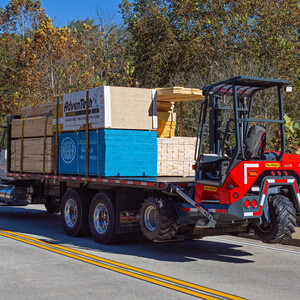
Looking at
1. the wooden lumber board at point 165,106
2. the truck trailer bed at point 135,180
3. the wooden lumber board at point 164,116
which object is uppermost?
the wooden lumber board at point 165,106

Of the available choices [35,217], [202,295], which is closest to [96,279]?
[202,295]

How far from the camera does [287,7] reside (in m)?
28.9

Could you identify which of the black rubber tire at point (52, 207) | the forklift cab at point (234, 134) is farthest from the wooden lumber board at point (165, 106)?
the black rubber tire at point (52, 207)

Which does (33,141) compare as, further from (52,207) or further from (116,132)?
(116,132)

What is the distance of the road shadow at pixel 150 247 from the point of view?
9.85 m

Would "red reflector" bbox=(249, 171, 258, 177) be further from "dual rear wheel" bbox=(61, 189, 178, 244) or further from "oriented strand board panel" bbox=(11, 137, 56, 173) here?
"oriented strand board panel" bbox=(11, 137, 56, 173)

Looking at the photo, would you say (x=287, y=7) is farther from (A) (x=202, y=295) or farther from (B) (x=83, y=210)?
(A) (x=202, y=295)

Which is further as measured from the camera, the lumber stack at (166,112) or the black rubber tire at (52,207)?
the black rubber tire at (52,207)

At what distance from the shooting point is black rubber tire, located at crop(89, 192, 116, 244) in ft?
35.4

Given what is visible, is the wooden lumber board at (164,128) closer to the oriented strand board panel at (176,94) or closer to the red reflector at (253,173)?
the oriented strand board panel at (176,94)

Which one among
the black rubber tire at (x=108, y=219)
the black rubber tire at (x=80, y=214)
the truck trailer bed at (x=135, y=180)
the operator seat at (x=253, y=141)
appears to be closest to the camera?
the operator seat at (x=253, y=141)

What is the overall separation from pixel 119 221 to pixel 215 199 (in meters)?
2.52

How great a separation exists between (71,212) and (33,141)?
2.67 meters

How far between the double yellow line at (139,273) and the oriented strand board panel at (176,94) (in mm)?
3800
